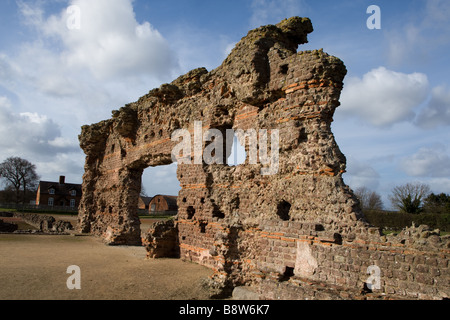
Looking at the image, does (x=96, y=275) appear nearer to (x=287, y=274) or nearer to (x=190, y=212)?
(x=190, y=212)

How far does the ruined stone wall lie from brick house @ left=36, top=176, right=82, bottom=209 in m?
44.3

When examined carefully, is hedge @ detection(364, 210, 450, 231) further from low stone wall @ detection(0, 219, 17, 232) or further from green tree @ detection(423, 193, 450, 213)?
low stone wall @ detection(0, 219, 17, 232)

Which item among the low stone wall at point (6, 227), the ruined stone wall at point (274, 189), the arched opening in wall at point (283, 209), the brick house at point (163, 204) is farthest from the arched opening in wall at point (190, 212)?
the brick house at point (163, 204)

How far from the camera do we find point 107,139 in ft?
59.2

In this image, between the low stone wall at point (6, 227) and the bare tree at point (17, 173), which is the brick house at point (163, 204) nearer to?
the bare tree at point (17, 173)

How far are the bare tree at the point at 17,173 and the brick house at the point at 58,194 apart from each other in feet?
7.98

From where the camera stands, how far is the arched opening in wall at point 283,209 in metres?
7.33

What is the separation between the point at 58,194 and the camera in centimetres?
5034

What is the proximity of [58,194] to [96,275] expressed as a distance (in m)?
48.1

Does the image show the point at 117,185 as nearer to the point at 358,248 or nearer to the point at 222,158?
the point at 222,158

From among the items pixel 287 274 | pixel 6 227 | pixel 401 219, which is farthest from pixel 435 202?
pixel 6 227

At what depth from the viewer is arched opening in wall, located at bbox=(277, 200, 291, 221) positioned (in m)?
7.33

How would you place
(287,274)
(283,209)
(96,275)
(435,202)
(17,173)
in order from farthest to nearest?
(17,173), (435,202), (96,275), (283,209), (287,274)
